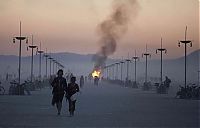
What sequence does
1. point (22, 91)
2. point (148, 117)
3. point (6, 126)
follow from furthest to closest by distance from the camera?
point (22, 91) → point (148, 117) → point (6, 126)

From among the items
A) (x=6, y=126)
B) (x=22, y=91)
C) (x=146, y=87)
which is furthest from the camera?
(x=146, y=87)

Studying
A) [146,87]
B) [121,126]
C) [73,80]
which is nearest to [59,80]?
[73,80]

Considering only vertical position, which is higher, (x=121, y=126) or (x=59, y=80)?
(x=59, y=80)

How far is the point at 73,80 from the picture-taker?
22625 millimetres

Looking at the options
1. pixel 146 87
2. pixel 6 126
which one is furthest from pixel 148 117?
pixel 146 87

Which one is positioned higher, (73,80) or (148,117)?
(73,80)

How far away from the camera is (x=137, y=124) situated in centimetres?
1836

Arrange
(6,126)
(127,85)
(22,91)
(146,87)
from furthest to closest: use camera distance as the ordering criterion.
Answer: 1. (127,85)
2. (146,87)
3. (22,91)
4. (6,126)

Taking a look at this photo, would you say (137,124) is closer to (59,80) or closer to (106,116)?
(106,116)

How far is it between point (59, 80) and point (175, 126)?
624 cm

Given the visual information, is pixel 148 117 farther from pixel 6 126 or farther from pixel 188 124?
pixel 6 126

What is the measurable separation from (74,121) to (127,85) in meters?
64.5

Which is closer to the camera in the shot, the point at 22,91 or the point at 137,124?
the point at 137,124

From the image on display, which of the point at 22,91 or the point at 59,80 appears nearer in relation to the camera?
the point at 59,80
